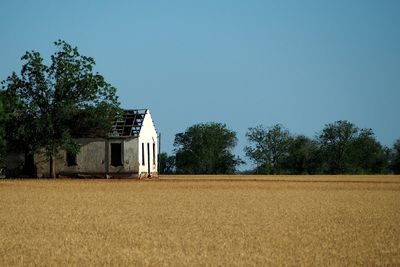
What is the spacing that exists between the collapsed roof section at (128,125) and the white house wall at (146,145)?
19.0 inches

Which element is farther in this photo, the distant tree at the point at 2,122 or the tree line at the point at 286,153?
the tree line at the point at 286,153

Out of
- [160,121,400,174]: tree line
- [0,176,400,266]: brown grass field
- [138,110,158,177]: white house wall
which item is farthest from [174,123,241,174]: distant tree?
[0,176,400,266]: brown grass field

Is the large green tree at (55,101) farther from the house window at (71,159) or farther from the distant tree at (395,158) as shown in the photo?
the distant tree at (395,158)

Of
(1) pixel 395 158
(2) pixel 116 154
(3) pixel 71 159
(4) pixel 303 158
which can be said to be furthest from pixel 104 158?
(1) pixel 395 158

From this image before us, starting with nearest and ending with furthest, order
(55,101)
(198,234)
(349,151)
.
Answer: (198,234) < (55,101) < (349,151)

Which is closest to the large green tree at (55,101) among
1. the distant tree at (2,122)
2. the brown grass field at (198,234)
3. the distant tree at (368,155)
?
the distant tree at (2,122)

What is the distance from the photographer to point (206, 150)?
9106 centimetres

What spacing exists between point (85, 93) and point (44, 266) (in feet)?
134

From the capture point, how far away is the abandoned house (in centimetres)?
5247

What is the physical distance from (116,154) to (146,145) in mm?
3204

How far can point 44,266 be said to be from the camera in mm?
10695

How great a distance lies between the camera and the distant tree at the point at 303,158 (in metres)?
86.6

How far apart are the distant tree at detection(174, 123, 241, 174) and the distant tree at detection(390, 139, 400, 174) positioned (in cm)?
2012

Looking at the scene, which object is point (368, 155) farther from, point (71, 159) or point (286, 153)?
point (71, 159)
